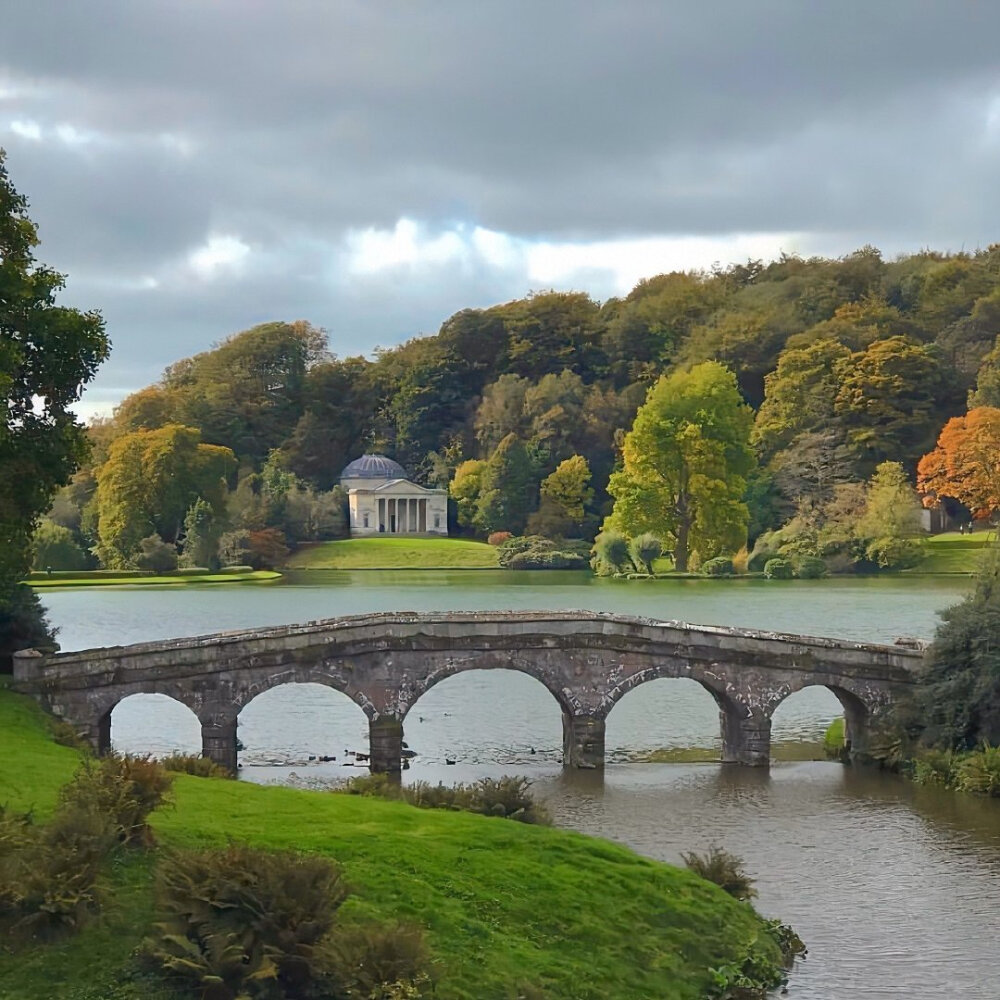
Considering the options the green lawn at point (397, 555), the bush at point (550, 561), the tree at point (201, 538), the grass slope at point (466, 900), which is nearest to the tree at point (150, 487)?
the tree at point (201, 538)

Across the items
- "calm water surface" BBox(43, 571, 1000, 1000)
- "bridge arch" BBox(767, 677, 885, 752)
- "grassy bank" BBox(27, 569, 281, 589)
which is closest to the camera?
"calm water surface" BBox(43, 571, 1000, 1000)

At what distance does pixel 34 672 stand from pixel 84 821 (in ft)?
61.7

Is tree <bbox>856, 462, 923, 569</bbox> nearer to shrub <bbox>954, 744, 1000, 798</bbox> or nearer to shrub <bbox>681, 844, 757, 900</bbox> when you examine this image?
shrub <bbox>954, 744, 1000, 798</bbox>

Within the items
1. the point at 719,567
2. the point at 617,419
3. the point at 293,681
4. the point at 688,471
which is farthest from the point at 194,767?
the point at 617,419

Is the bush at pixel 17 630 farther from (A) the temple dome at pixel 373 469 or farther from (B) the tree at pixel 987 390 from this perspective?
(A) the temple dome at pixel 373 469

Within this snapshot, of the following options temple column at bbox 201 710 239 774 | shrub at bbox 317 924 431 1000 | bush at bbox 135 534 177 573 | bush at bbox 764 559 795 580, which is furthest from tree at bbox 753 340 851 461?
shrub at bbox 317 924 431 1000

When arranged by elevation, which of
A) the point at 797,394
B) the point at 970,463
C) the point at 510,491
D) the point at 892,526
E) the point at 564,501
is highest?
the point at 797,394

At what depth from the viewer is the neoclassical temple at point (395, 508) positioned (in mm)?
143750

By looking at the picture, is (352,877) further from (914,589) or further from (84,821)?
(914,589)

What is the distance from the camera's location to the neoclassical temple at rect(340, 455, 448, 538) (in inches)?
5659

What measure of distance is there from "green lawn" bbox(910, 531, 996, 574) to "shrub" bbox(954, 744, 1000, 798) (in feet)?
215

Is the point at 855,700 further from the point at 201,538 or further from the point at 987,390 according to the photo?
the point at 201,538

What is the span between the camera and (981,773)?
36312mm

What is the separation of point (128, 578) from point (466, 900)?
95.4m
